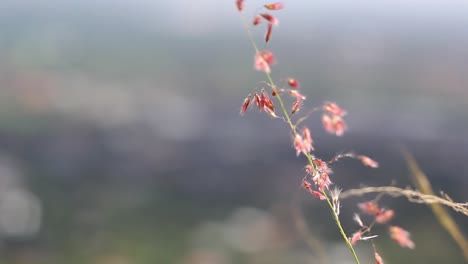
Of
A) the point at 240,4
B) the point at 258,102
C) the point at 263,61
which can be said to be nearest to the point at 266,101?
the point at 258,102

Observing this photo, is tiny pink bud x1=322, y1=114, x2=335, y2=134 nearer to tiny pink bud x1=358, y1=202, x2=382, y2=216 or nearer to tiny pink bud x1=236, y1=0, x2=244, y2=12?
tiny pink bud x1=358, y1=202, x2=382, y2=216

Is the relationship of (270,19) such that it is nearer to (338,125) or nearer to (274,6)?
(274,6)

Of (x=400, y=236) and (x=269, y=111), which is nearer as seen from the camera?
(x=400, y=236)

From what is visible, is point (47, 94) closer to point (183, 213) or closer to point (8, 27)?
point (8, 27)

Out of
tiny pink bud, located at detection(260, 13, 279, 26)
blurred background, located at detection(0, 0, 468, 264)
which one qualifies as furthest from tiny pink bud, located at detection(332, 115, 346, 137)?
blurred background, located at detection(0, 0, 468, 264)

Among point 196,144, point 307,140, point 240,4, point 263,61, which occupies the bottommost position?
point 196,144

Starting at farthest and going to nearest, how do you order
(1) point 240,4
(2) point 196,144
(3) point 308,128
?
(2) point 196,144, (3) point 308,128, (1) point 240,4

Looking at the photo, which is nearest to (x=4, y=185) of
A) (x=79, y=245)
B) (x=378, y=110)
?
(x=79, y=245)

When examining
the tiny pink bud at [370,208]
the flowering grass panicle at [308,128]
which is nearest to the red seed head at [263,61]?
the flowering grass panicle at [308,128]
